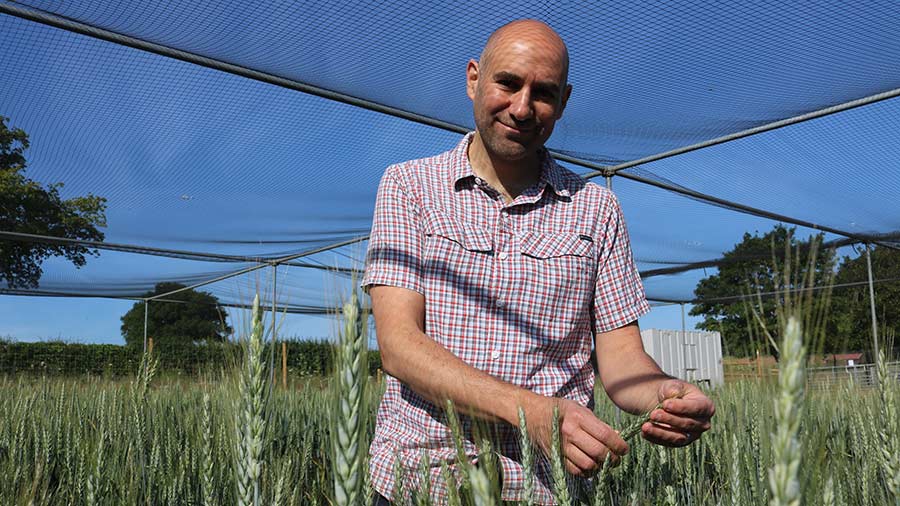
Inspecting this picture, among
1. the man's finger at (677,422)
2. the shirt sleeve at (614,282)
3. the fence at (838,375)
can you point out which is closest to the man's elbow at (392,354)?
the man's finger at (677,422)

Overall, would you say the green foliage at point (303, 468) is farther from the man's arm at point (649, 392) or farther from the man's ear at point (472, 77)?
the man's ear at point (472, 77)

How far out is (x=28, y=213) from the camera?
8.09 metres

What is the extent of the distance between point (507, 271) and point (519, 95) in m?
0.34

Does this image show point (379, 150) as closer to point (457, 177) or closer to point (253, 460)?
point (457, 177)

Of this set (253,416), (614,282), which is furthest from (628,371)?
(253,416)

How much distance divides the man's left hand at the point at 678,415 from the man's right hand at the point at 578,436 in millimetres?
179

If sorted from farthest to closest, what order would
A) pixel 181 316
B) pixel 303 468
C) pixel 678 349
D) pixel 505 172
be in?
pixel 181 316 → pixel 678 349 → pixel 303 468 → pixel 505 172

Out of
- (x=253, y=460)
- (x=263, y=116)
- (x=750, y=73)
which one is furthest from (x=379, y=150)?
(x=253, y=460)

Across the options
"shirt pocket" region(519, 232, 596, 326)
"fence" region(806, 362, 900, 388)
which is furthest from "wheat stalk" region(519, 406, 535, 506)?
"shirt pocket" region(519, 232, 596, 326)

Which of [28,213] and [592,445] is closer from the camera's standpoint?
[592,445]

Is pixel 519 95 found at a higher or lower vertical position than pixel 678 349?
higher

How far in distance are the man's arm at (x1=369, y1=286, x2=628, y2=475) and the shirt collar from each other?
1.01 feet

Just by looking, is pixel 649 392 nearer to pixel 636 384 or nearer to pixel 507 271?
pixel 636 384

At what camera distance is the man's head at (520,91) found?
4.45ft
